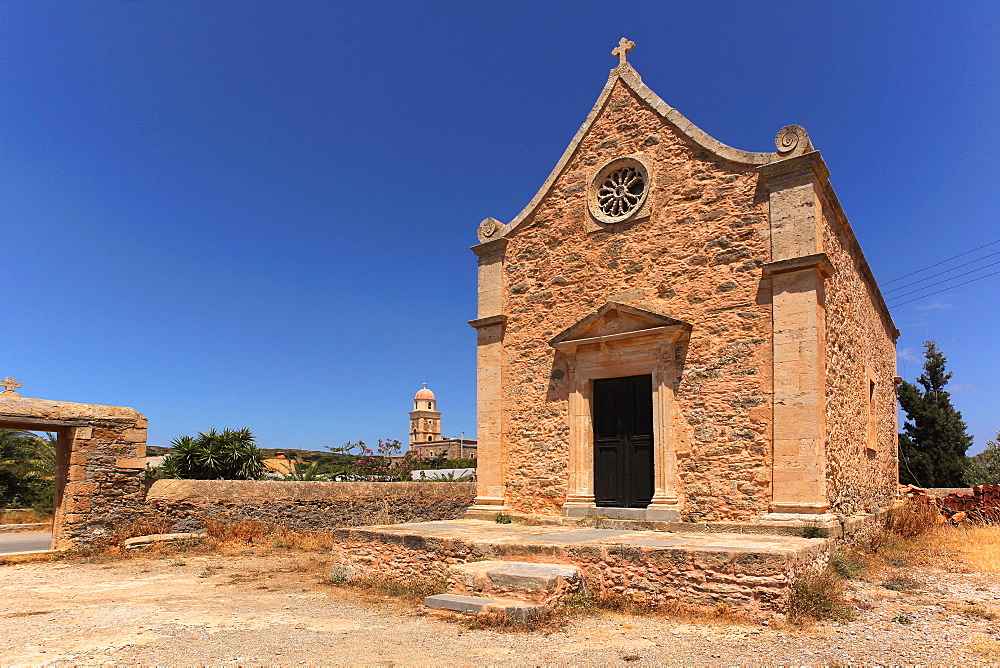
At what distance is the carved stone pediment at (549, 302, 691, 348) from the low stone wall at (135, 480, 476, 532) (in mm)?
5668

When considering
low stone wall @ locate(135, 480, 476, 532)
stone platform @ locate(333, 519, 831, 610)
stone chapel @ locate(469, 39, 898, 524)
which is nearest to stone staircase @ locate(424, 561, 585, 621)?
stone platform @ locate(333, 519, 831, 610)

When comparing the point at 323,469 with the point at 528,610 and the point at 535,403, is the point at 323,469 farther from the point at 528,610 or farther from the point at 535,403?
the point at 528,610

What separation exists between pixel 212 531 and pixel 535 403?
248 inches

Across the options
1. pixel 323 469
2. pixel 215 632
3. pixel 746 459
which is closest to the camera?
pixel 215 632

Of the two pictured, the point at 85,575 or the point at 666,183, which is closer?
the point at 85,575

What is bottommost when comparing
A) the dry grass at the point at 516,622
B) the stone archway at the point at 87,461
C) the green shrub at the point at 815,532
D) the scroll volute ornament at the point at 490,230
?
the dry grass at the point at 516,622

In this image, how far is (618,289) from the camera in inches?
421

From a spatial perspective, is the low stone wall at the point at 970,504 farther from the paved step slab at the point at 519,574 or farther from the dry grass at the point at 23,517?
the dry grass at the point at 23,517

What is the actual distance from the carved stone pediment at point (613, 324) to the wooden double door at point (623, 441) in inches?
29.9

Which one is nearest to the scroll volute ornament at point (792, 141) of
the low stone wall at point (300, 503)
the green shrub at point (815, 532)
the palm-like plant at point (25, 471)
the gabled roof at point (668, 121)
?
the gabled roof at point (668, 121)

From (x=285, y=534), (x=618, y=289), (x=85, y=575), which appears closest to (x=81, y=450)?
(x=85, y=575)

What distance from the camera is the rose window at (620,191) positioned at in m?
10.9

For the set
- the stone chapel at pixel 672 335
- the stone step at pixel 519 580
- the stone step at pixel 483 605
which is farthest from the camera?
the stone chapel at pixel 672 335

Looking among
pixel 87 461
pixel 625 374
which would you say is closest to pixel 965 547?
pixel 625 374
